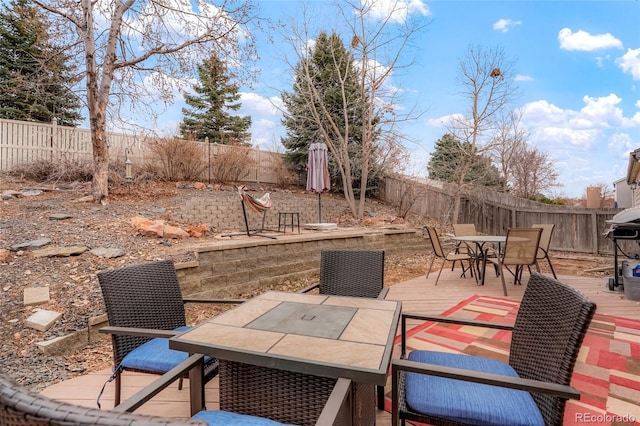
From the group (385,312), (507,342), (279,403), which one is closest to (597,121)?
(507,342)

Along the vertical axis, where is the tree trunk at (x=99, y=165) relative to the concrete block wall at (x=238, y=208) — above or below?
above

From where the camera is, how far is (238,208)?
25.5ft

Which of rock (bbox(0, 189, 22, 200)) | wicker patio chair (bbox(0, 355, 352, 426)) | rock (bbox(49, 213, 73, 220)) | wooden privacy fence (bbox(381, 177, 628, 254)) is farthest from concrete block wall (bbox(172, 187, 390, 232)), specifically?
wicker patio chair (bbox(0, 355, 352, 426))

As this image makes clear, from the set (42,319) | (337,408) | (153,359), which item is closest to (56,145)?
(42,319)

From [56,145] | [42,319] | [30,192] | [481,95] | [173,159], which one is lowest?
[42,319]

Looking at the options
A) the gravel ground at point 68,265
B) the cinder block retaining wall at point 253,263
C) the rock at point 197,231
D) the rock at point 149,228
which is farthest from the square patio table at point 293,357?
the rock at point 197,231

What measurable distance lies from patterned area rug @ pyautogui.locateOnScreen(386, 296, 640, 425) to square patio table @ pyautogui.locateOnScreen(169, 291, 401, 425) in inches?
31.3

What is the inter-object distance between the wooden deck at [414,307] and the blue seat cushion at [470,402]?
52 cm

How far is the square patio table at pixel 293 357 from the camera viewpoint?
1093 millimetres

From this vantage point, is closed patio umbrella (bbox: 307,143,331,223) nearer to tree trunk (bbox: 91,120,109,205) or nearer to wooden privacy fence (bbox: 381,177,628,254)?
tree trunk (bbox: 91,120,109,205)

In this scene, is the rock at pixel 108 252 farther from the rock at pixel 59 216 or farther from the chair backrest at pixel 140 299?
the chair backrest at pixel 140 299

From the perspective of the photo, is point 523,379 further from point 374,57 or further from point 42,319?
point 374,57

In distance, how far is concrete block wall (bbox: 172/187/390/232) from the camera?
6809mm

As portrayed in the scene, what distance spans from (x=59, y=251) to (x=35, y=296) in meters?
0.90
